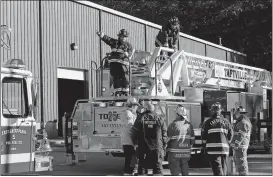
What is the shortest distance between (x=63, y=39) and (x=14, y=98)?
13.8 m

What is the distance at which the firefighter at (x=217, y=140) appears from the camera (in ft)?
30.4

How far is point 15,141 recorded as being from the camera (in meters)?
8.51

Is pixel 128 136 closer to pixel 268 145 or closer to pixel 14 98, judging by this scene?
pixel 14 98

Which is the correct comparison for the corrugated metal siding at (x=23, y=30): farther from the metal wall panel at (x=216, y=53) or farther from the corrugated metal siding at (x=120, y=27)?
the metal wall panel at (x=216, y=53)

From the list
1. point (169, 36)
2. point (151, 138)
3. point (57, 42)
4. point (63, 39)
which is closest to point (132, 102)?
point (151, 138)

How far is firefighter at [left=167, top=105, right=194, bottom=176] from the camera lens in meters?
9.41

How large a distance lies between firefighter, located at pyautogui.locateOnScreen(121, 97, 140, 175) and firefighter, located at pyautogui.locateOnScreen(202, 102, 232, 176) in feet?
6.13

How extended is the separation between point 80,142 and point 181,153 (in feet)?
10.6

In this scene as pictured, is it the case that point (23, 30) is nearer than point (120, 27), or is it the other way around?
point (23, 30)

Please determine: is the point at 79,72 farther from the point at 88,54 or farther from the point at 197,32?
the point at 197,32

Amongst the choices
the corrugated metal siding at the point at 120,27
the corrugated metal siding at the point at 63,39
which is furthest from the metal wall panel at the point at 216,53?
the corrugated metal siding at the point at 63,39

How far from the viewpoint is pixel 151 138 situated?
939 centimetres

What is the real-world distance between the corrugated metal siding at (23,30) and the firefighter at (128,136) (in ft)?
30.0

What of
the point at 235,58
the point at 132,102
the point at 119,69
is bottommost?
the point at 132,102
